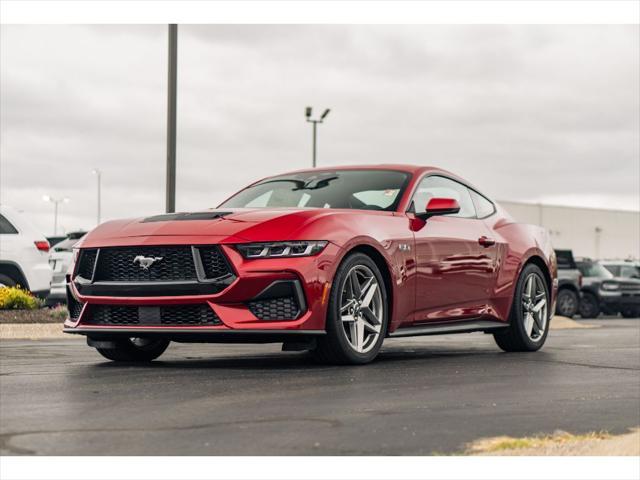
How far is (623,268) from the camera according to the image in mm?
29719

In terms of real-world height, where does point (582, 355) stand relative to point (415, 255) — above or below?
below

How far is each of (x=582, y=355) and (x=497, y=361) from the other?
1.19 m

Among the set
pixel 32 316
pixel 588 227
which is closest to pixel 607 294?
pixel 32 316

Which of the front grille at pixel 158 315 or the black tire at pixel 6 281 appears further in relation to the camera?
the black tire at pixel 6 281

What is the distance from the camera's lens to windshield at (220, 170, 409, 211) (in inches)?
351

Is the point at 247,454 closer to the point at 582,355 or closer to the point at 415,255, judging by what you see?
the point at 415,255

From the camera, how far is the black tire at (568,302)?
27562mm

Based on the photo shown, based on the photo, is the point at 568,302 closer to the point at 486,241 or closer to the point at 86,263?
the point at 486,241

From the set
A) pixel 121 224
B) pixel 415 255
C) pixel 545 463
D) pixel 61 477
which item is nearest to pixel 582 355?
pixel 415 255

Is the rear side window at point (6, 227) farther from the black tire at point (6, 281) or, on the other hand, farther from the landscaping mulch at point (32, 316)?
the landscaping mulch at point (32, 316)

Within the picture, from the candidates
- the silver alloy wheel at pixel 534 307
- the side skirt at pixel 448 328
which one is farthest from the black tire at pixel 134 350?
the silver alloy wheel at pixel 534 307

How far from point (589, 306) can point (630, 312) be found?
2111 mm

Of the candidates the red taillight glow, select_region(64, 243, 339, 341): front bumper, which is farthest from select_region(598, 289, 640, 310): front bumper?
select_region(64, 243, 339, 341): front bumper

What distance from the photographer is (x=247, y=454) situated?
445 cm
